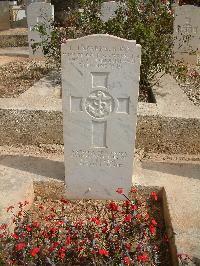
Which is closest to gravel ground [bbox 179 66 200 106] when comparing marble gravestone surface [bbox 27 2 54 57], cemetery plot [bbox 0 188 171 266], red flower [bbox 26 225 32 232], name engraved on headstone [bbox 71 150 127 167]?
name engraved on headstone [bbox 71 150 127 167]

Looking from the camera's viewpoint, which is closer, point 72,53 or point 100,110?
point 72,53

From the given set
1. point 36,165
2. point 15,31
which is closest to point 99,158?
point 36,165

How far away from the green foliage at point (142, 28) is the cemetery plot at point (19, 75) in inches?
30.4

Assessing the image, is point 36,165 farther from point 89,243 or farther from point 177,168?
point 89,243

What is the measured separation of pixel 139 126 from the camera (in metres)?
5.00

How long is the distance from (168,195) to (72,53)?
174cm

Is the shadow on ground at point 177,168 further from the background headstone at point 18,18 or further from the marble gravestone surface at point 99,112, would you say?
the background headstone at point 18,18

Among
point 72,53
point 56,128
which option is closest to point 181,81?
point 56,128

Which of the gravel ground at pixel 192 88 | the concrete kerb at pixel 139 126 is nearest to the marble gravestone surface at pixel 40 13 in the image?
the gravel ground at pixel 192 88

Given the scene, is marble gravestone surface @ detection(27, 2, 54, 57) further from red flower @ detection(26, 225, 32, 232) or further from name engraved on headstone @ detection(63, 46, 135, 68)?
red flower @ detection(26, 225, 32, 232)

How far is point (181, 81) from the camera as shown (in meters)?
7.47

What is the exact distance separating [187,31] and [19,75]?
447 cm

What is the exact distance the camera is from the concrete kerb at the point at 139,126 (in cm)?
491

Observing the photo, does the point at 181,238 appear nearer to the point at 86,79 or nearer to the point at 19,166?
the point at 86,79
